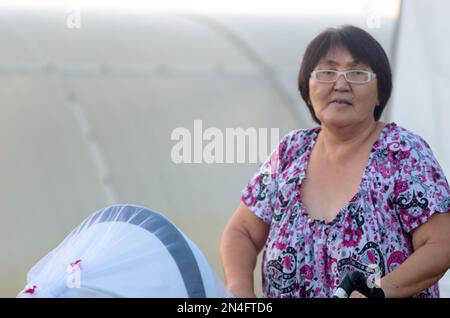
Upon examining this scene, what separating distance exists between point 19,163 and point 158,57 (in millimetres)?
1078

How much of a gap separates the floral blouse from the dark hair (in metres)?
0.13

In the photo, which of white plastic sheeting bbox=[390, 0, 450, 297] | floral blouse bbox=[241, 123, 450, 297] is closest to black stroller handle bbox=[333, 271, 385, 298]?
floral blouse bbox=[241, 123, 450, 297]

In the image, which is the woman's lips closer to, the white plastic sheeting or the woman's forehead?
the woman's forehead

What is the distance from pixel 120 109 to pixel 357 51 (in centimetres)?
299

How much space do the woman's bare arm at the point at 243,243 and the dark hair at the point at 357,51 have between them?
0.45 meters

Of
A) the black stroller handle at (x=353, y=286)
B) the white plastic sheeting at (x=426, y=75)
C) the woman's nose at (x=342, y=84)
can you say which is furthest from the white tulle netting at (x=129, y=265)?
the white plastic sheeting at (x=426, y=75)

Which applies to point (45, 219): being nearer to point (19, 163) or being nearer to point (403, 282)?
point (19, 163)

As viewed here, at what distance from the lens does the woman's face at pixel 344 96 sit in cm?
289

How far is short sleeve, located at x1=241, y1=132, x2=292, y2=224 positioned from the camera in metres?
3.00

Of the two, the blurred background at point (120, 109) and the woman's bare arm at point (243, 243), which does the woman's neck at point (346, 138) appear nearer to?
the woman's bare arm at point (243, 243)

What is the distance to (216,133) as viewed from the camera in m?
5.59

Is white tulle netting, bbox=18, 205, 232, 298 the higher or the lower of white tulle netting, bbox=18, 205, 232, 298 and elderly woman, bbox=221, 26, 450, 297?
the lower
